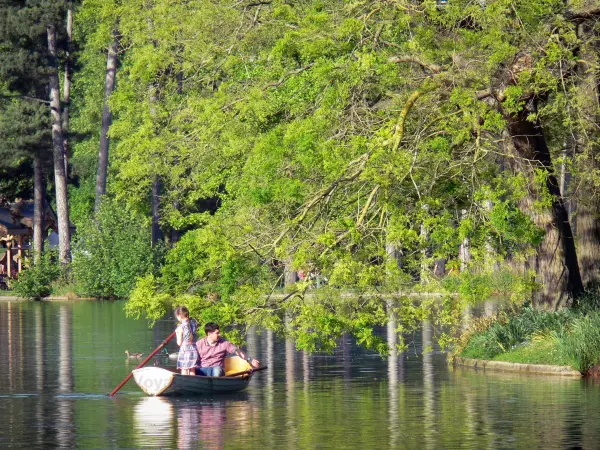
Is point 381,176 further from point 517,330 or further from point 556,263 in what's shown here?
point 556,263

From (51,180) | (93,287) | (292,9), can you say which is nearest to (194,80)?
(292,9)

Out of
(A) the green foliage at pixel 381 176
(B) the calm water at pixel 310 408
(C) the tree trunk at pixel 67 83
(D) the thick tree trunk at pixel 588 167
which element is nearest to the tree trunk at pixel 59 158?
(C) the tree trunk at pixel 67 83

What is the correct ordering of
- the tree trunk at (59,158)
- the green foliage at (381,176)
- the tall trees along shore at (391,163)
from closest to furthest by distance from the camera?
1. the green foliage at (381,176)
2. the tall trees along shore at (391,163)
3. the tree trunk at (59,158)

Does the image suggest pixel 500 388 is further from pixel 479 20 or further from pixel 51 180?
pixel 51 180

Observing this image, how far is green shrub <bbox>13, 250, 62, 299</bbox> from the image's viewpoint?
210 ft

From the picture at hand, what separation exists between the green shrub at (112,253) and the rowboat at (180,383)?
37954mm

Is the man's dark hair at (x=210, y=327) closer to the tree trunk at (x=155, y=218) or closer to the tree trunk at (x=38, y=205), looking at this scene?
the tree trunk at (x=155, y=218)

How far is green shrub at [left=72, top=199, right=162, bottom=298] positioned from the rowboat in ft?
125

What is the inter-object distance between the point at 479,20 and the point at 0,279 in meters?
51.4

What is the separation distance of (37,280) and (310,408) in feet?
146

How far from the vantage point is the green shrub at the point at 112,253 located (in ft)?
206

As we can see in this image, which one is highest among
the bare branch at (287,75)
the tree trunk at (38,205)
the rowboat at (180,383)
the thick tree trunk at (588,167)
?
the tree trunk at (38,205)

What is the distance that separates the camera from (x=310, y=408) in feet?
71.5

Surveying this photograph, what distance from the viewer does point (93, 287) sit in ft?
209
